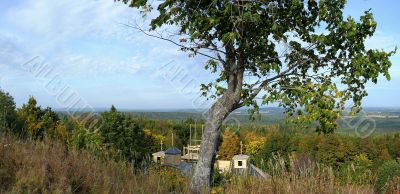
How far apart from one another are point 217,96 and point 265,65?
141 centimetres

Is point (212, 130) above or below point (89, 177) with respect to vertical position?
above

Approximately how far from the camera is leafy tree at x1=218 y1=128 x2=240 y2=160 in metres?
46.7

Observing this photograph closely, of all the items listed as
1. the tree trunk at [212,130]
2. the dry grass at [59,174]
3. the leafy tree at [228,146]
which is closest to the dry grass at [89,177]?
the dry grass at [59,174]

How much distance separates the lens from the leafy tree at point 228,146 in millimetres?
46741

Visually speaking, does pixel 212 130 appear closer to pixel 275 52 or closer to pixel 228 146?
pixel 275 52

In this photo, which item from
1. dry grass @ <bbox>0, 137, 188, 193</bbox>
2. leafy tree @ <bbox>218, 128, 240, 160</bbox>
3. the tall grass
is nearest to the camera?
dry grass @ <bbox>0, 137, 188, 193</bbox>

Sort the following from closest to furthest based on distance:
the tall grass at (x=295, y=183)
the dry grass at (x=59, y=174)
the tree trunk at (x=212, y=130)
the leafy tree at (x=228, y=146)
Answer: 1. the dry grass at (x=59, y=174)
2. the tall grass at (x=295, y=183)
3. the tree trunk at (x=212, y=130)
4. the leafy tree at (x=228, y=146)

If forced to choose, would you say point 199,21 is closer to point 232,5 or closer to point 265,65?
point 232,5

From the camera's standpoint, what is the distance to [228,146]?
1859 inches

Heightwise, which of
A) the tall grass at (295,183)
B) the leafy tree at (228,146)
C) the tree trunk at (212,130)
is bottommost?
the leafy tree at (228,146)

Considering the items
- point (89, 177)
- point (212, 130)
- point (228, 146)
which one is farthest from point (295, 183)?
point (228, 146)

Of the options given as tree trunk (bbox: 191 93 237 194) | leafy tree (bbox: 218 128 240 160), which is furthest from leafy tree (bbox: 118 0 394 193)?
leafy tree (bbox: 218 128 240 160)

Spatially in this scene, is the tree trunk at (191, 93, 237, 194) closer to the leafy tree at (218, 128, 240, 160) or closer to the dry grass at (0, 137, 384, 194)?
the dry grass at (0, 137, 384, 194)

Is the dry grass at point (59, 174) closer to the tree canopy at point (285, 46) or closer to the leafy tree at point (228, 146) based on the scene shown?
the tree canopy at point (285, 46)
